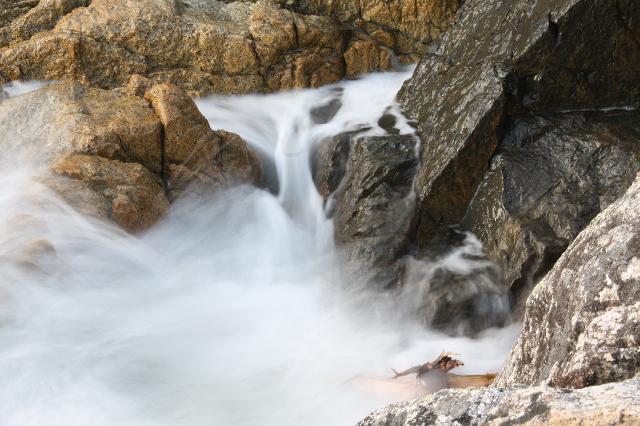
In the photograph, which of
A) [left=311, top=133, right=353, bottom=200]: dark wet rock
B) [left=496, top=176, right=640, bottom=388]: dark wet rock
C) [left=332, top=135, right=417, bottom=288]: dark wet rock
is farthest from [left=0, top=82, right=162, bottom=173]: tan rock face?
[left=496, top=176, right=640, bottom=388]: dark wet rock

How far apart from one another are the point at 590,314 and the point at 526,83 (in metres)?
5.39

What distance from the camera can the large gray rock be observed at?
1.58 m

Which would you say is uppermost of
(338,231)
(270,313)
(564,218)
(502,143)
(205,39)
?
(205,39)

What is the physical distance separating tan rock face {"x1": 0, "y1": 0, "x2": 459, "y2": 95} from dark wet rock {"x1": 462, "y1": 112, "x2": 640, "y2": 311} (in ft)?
13.5

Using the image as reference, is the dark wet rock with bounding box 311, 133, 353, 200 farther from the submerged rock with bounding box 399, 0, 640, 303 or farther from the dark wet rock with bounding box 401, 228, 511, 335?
the dark wet rock with bounding box 401, 228, 511, 335

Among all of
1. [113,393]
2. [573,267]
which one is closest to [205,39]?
[113,393]

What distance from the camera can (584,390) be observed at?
1.70m

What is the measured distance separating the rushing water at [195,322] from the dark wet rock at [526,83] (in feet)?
4.13

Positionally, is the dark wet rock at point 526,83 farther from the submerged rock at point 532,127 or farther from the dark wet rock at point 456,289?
the dark wet rock at point 456,289

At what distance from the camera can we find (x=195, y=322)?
630 centimetres

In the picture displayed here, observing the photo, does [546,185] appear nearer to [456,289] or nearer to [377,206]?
[456,289]

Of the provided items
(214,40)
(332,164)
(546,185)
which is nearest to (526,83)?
(546,185)

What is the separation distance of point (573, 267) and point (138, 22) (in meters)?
8.44

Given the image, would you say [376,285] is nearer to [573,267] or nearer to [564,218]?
[564,218]
